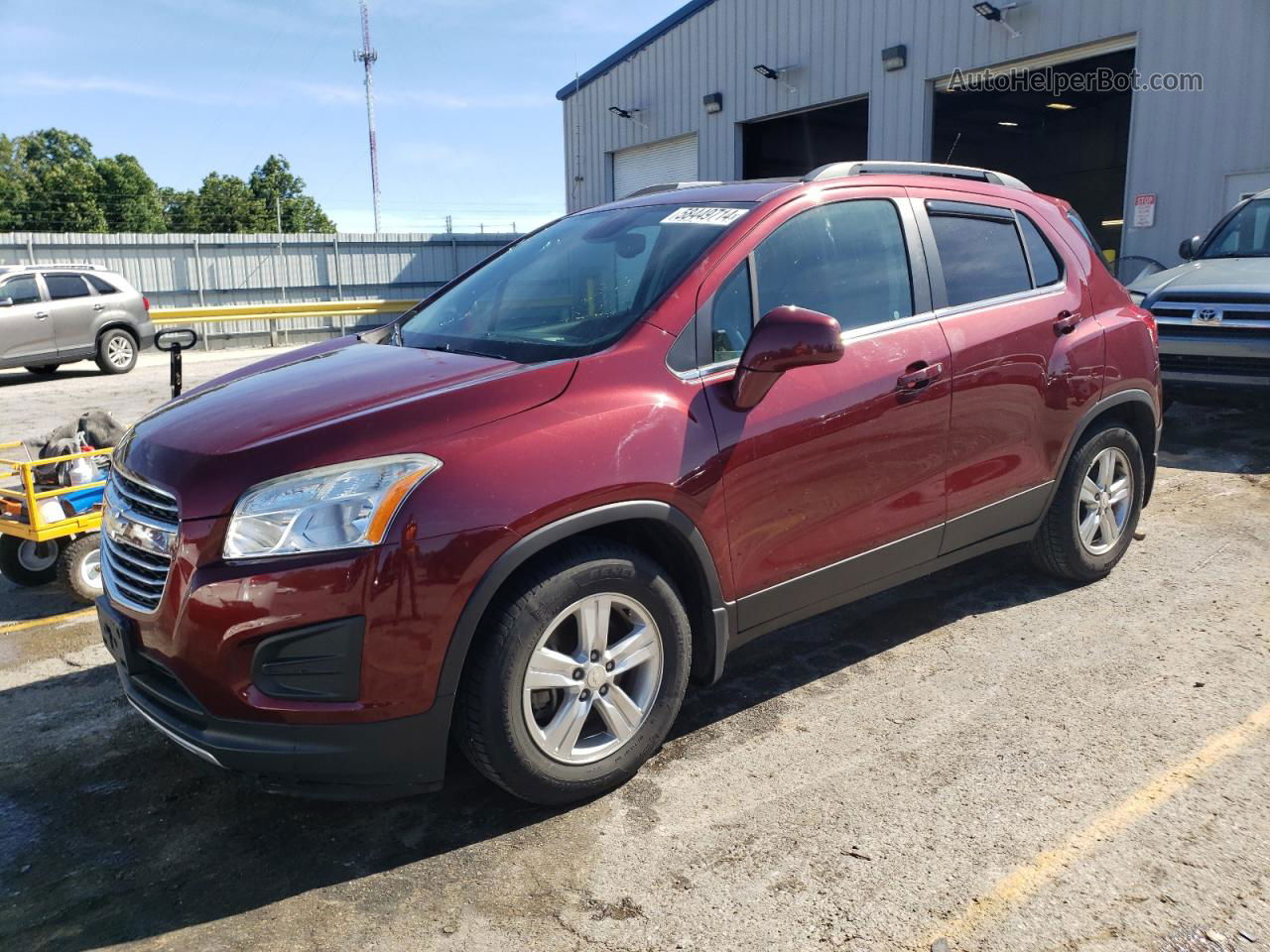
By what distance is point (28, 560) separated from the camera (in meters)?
5.21

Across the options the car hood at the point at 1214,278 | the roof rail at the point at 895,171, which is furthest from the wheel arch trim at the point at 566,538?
the car hood at the point at 1214,278

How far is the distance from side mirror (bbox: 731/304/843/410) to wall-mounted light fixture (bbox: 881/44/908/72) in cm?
1414

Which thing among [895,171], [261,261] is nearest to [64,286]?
[261,261]

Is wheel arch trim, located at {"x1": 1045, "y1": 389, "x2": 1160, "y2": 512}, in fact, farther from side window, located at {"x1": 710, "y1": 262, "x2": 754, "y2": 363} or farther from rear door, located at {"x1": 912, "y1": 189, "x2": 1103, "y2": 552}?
side window, located at {"x1": 710, "y1": 262, "x2": 754, "y2": 363}

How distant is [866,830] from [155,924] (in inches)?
72.3

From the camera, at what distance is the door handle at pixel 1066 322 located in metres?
4.18

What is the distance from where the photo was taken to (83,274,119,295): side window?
608 inches

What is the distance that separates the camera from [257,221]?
69.0 meters

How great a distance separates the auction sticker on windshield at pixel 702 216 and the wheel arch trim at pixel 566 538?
1081 mm

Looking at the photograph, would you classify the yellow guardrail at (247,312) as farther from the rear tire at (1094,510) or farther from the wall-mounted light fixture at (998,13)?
the rear tire at (1094,510)

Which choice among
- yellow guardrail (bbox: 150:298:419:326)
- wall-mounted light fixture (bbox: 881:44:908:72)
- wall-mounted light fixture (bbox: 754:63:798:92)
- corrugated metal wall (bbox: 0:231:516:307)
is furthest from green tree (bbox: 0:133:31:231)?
wall-mounted light fixture (bbox: 881:44:908:72)

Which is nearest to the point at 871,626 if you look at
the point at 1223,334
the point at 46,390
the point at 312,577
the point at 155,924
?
the point at 312,577

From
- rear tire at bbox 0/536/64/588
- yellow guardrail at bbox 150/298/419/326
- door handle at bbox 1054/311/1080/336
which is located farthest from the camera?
yellow guardrail at bbox 150/298/419/326

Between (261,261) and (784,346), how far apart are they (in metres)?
23.4
